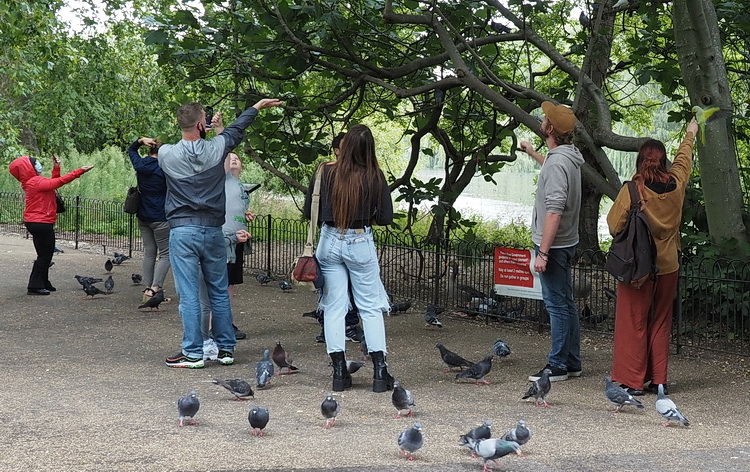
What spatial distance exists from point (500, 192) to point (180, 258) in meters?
37.9

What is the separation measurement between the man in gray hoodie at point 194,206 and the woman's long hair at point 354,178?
1259 millimetres

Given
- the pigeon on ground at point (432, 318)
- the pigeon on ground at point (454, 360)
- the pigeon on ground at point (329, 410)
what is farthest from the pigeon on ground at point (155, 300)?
the pigeon on ground at point (329, 410)

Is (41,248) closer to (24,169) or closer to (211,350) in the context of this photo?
(24,169)

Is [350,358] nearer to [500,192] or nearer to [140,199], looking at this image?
[140,199]

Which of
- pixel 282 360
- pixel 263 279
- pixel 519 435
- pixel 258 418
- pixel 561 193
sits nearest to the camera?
pixel 519 435

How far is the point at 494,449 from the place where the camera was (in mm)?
4949

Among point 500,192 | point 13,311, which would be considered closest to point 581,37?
point 13,311

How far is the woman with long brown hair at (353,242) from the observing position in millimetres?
6824

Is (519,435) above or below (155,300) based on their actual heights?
below

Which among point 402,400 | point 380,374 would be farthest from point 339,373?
point 402,400

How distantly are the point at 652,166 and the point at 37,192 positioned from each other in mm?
8553

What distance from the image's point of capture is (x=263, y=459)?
17.2 ft

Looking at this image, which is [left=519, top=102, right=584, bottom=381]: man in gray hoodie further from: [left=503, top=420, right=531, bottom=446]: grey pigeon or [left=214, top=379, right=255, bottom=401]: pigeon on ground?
[left=214, top=379, right=255, bottom=401]: pigeon on ground

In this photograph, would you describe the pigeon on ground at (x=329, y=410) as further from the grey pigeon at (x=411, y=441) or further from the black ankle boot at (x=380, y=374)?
the black ankle boot at (x=380, y=374)
